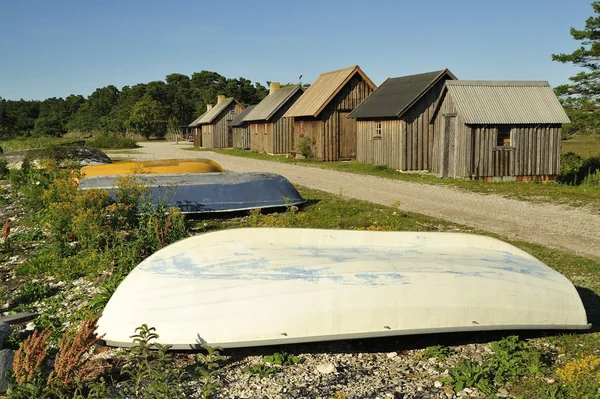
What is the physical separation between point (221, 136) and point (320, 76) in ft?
56.8

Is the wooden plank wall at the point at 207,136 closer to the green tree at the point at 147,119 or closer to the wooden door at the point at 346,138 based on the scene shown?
the wooden door at the point at 346,138

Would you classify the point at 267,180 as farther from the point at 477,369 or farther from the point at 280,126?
the point at 280,126

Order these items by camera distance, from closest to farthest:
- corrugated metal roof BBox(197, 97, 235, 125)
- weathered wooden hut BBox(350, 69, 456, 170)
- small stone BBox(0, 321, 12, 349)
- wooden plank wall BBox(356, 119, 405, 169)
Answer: small stone BBox(0, 321, 12, 349), weathered wooden hut BBox(350, 69, 456, 170), wooden plank wall BBox(356, 119, 405, 169), corrugated metal roof BBox(197, 97, 235, 125)

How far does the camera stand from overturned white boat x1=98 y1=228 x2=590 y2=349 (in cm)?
582

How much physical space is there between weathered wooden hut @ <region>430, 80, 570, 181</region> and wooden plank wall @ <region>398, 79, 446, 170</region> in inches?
97.5

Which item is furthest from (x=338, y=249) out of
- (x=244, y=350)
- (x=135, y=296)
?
(x=135, y=296)

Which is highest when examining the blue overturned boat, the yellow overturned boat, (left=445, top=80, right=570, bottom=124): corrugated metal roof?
(left=445, top=80, right=570, bottom=124): corrugated metal roof

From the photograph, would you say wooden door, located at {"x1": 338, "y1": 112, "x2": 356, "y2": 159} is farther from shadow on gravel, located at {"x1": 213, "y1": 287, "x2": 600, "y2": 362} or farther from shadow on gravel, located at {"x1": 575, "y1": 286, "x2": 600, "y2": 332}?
shadow on gravel, located at {"x1": 213, "y1": 287, "x2": 600, "y2": 362}

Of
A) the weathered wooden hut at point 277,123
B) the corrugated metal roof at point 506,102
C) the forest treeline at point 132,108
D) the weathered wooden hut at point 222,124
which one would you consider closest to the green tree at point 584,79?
the corrugated metal roof at point 506,102

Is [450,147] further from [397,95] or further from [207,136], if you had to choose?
[207,136]

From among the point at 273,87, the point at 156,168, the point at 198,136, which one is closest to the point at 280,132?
the point at 273,87

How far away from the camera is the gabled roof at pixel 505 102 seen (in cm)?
2023

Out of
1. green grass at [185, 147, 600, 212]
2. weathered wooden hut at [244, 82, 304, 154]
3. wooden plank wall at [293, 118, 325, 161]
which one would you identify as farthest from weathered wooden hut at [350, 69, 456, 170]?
weathered wooden hut at [244, 82, 304, 154]


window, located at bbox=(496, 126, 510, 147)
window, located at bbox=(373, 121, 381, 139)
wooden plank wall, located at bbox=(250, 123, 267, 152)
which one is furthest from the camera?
wooden plank wall, located at bbox=(250, 123, 267, 152)
